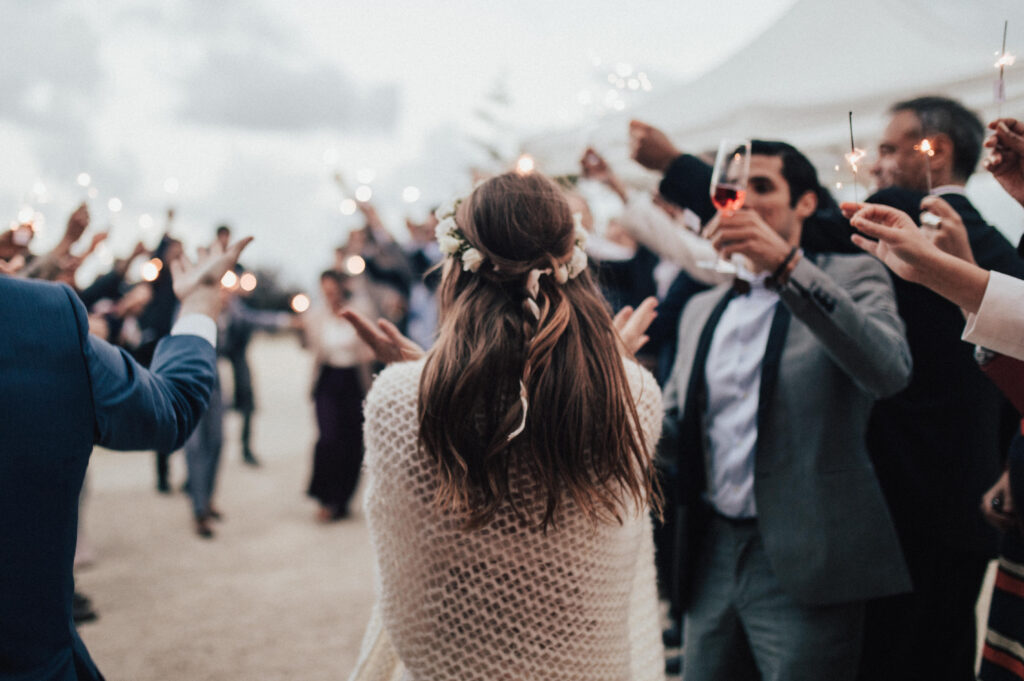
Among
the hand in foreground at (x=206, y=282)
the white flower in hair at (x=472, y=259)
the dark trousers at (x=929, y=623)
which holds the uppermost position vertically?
the white flower in hair at (x=472, y=259)

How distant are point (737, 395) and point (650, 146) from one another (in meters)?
0.84

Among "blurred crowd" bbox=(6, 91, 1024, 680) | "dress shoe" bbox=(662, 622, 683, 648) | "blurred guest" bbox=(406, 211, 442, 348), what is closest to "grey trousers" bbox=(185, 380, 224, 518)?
"blurred guest" bbox=(406, 211, 442, 348)

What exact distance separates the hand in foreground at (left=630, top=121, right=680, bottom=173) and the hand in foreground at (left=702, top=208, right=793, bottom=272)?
514 mm

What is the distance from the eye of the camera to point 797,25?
3.10 m

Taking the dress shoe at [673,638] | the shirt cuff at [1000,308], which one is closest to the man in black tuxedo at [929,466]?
the shirt cuff at [1000,308]

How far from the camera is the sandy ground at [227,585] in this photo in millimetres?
3668

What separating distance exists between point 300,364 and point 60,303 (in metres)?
23.0

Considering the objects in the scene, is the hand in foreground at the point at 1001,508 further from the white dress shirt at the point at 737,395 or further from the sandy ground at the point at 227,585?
the sandy ground at the point at 227,585

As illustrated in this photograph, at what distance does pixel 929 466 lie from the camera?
90.9 inches

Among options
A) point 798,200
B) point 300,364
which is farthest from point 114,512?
point 300,364

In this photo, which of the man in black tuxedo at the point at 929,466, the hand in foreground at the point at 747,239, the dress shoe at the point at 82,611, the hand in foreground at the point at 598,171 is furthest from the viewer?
the dress shoe at the point at 82,611

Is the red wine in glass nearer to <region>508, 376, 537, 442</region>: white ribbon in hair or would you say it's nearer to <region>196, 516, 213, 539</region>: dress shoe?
<region>508, 376, 537, 442</region>: white ribbon in hair

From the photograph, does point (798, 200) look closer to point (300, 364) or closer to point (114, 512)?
point (114, 512)

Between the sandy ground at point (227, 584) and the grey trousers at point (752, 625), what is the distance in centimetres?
220
